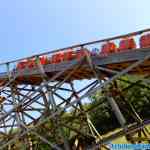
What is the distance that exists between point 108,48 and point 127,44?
0.84m

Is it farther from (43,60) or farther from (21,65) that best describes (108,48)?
(21,65)

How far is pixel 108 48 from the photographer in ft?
48.4

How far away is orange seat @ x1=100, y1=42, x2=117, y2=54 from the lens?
1464 cm

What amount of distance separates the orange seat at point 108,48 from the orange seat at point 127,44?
0.28 metres

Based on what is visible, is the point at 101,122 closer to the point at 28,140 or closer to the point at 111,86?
the point at 28,140

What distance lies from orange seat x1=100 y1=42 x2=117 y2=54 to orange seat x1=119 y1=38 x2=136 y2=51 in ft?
0.92

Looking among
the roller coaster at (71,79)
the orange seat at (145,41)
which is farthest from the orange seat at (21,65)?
the orange seat at (145,41)

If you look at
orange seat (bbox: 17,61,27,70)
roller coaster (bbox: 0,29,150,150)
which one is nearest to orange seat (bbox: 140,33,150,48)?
roller coaster (bbox: 0,29,150,150)

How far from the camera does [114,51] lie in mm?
14555

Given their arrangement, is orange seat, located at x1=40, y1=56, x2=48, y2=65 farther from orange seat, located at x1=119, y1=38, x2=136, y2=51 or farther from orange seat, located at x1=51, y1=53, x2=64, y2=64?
orange seat, located at x1=119, y1=38, x2=136, y2=51

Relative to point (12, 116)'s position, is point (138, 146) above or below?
below

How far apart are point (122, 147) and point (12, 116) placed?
17.0ft

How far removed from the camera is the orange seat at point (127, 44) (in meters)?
14.0

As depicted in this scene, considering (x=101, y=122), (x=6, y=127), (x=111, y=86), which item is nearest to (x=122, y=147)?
(x=111, y=86)
